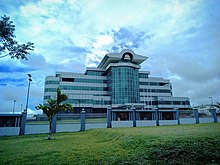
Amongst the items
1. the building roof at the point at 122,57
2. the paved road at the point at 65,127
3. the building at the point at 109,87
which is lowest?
the paved road at the point at 65,127

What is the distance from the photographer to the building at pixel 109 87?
6500cm

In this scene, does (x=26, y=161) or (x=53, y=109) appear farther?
(x=53, y=109)

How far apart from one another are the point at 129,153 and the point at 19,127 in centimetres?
1938

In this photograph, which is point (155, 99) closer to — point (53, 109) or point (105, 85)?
point (105, 85)

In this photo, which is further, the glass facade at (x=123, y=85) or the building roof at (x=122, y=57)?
the building roof at (x=122, y=57)

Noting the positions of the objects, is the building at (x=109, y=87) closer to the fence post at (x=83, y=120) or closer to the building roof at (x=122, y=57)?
the building roof at (x=122, y=57)

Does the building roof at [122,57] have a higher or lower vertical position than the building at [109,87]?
higher

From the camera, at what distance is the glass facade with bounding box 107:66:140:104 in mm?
65500

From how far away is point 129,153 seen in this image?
30.3 feet

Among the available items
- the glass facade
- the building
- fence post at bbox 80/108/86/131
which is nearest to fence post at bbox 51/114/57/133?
fence post at bbox 80/108/86/131

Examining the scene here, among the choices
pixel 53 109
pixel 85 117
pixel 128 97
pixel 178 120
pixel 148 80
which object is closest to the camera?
pixel 53 109

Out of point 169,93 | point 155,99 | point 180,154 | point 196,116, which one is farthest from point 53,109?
point 169,93

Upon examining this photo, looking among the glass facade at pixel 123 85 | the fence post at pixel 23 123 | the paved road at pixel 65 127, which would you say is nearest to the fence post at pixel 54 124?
the paved road at pixel 65 127

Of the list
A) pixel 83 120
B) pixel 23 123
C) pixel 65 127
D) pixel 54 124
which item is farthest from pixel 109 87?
pixel 23 123
